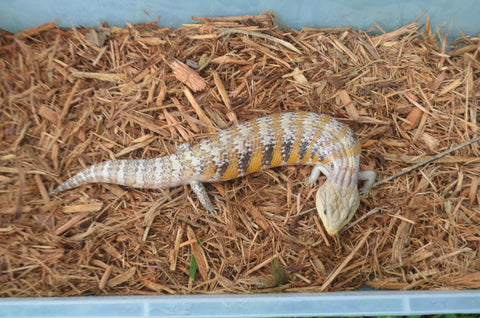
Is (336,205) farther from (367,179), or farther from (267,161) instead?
(267,161)

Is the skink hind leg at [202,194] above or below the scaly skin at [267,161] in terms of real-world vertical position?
below

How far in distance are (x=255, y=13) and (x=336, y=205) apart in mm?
2079

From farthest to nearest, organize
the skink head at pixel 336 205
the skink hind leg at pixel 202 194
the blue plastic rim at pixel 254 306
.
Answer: the skink hind leg at pixel 202 194 < the skink head at pixel 336 205 < the blue plastic rim at pixel 254 306

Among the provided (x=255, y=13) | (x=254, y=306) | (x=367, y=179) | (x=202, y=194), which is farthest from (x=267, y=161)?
(x=255, y=13)

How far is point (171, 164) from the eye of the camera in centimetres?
294

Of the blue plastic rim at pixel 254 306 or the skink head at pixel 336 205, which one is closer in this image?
the blue plastic rim at pixel 254 306

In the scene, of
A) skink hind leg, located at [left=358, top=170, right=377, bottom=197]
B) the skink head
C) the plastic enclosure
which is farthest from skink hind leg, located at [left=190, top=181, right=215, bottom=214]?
skink hind leg, located at [left=358, top=170, right=377, bottom=197]

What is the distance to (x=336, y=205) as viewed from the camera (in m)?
2.86

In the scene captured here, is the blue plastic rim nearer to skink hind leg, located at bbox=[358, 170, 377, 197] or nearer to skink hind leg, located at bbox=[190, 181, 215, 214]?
skink hind leg, located at bbox=[190, 181, 215, 214]

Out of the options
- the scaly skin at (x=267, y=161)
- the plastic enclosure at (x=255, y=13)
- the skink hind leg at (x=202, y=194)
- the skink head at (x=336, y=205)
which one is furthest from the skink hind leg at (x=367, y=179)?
the skink hind leg at (x=202, y=194)

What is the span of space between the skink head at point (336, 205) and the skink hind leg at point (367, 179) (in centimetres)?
16

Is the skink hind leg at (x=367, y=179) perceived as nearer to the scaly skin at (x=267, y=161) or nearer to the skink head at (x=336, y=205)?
the scaly skin at (x=267, y=161)

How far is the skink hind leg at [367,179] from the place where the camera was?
308cm

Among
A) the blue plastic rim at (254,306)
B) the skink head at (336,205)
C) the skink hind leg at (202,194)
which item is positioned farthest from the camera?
the skink hind leg at (202,194)
